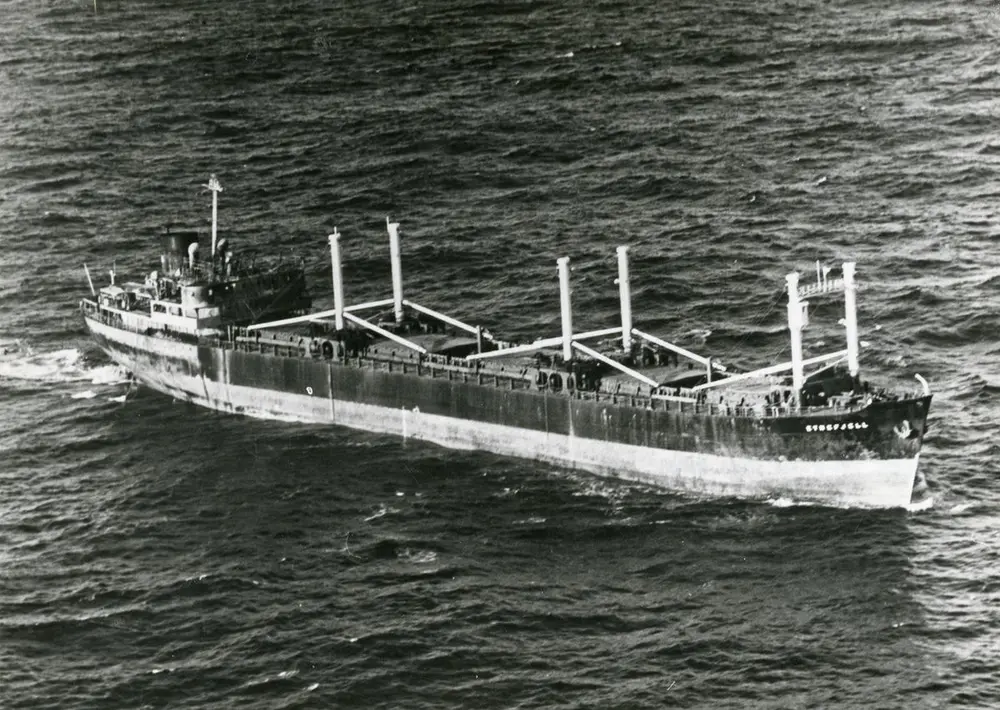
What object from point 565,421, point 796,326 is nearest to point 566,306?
point 565,421

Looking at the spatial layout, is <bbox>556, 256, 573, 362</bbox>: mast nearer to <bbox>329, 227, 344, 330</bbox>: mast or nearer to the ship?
the ship

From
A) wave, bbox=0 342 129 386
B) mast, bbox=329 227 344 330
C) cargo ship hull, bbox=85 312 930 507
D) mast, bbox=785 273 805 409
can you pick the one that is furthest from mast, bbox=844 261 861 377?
wave, bbox=0 342 129 386

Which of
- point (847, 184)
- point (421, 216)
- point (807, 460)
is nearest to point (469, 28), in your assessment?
point (421, 216)

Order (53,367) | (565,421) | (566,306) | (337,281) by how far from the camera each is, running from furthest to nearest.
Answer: (53,367) → (337,281) → (566,306) → (565,421)

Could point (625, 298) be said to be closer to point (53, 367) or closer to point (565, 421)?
point (565, 421)

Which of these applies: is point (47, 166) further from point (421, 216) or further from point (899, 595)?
point (899, 595)

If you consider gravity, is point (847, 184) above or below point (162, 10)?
below
